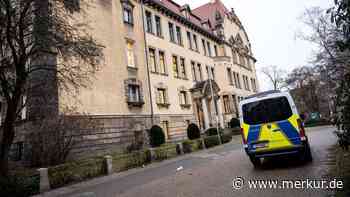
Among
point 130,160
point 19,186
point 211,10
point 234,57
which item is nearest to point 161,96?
point 130,160

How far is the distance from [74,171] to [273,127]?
9.13 meters

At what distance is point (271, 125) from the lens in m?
8.53

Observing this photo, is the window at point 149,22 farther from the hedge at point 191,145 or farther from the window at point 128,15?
the hedge at point 191,145

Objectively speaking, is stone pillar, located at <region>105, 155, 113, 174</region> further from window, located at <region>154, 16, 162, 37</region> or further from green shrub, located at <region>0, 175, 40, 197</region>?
window, located at <region>154, 16, 162, 37</region>

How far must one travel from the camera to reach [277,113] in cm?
859

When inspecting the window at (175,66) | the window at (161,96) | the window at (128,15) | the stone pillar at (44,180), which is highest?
the window at (128,15)

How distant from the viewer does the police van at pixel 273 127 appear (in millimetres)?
8320

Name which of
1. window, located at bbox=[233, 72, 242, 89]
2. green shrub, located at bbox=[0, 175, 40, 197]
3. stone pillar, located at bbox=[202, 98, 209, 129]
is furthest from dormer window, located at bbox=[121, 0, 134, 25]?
window, located at bbox=[233, 72, 242, 89]

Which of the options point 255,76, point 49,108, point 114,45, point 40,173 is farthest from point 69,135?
point 255,76

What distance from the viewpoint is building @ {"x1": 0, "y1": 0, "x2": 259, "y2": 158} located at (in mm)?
19484

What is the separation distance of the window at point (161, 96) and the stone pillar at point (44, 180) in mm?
15441

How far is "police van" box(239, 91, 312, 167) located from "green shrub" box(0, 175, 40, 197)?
8.54 metres

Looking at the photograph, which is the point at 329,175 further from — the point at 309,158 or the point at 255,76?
the point at 255,76

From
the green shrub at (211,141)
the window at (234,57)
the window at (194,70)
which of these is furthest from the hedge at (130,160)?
the window at (234,57)
